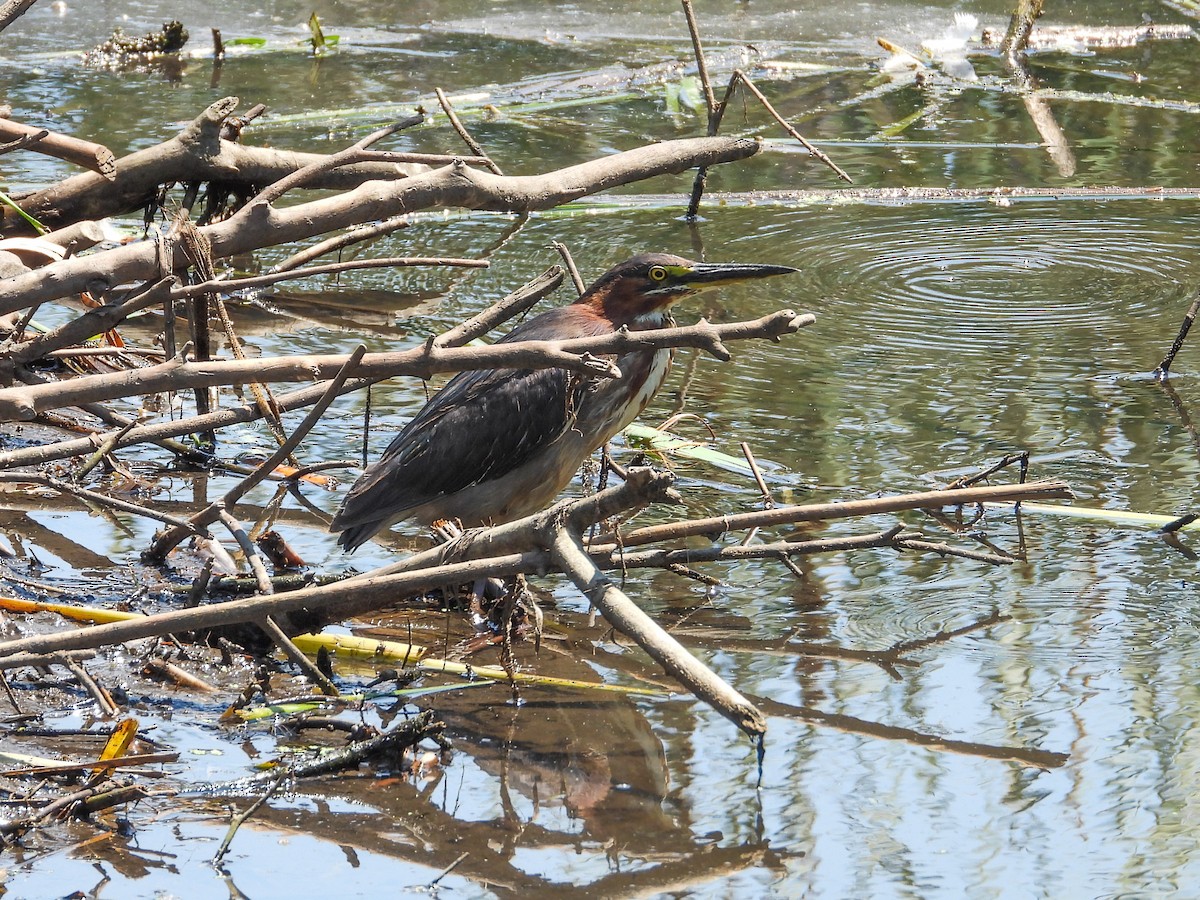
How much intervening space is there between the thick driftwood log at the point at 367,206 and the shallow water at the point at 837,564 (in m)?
0.86

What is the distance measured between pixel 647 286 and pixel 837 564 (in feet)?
4.01

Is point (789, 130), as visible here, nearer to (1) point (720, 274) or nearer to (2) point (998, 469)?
(1) point (720, 274)

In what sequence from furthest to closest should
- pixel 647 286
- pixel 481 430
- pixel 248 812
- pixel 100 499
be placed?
1. pixel 647 286
2. pixel 481 430
3. pixel 100 499
4. pixel 248 812

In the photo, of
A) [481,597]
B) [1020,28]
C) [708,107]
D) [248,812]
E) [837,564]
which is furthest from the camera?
[1020,28]

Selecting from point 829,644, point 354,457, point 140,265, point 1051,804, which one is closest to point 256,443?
point 354,457

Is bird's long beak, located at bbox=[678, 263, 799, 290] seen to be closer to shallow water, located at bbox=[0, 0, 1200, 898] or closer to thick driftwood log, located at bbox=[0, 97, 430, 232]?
shallow water, located at bbox=[0, 0, 1200, 898]

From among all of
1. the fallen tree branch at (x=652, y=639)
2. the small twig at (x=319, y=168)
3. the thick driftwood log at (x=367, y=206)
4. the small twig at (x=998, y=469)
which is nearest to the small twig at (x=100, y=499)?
the thick driftwood log at (x=367, y=206)

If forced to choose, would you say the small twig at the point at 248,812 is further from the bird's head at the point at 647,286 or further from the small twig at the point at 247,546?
the bird's head at the point at 647,286

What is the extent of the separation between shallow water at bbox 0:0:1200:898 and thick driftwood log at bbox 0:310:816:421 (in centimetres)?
79

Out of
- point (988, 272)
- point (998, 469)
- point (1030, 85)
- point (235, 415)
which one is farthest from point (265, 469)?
point (1030, 85)

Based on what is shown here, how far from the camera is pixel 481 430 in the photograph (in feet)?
16.4

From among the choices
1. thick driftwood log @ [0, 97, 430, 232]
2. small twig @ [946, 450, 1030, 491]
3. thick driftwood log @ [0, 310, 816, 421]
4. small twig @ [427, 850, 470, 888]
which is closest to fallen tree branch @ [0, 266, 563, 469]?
thick driftwood log @ [0, 310, 816, 421]

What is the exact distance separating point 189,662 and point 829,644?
1.66 metres

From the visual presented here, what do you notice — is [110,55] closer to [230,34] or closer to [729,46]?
[230,34]
